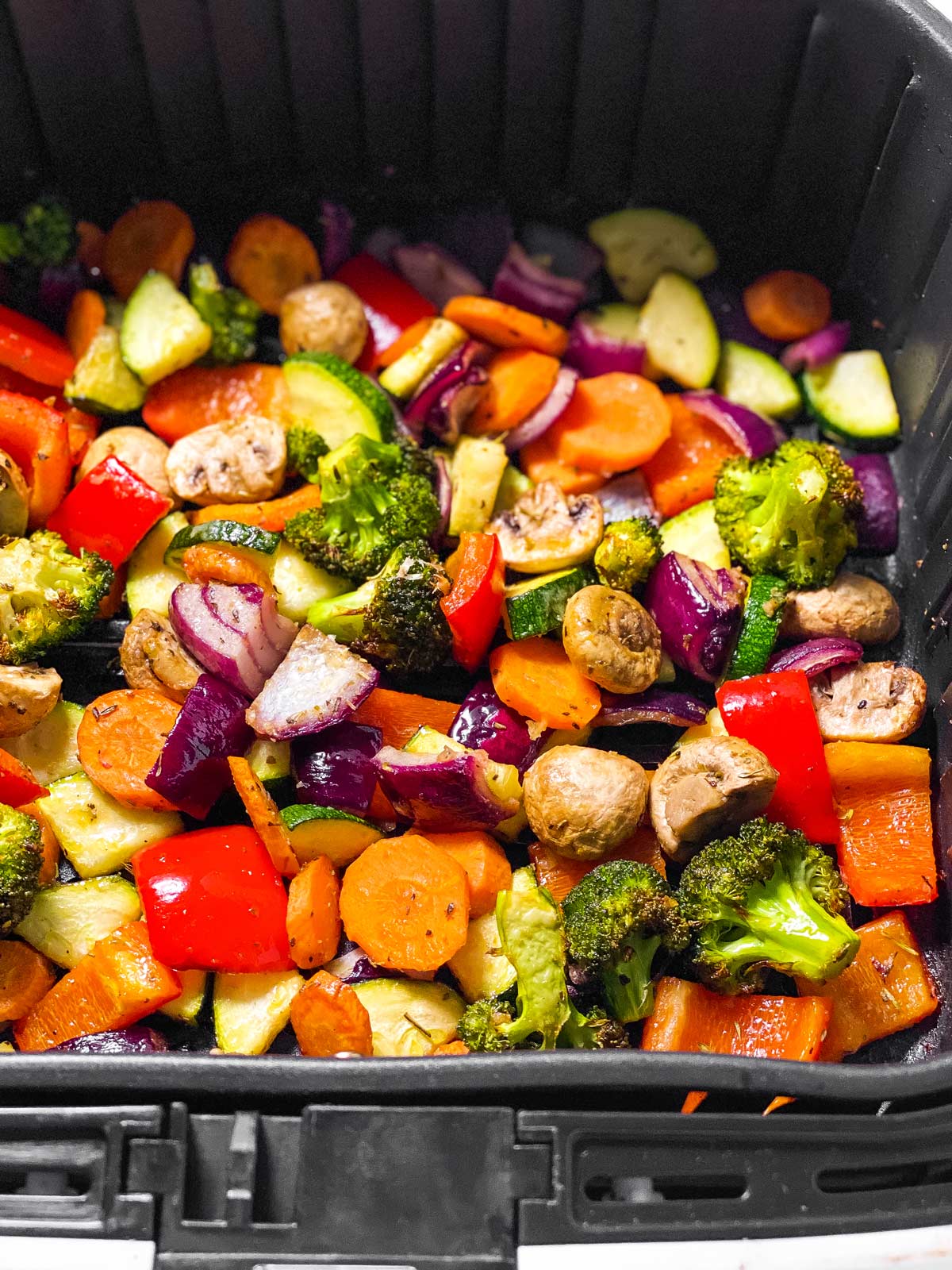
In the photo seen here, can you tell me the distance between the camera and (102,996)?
2078 millimetres

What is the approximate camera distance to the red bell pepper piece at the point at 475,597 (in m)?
2.26

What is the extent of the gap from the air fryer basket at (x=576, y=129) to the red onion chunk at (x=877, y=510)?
0.15 feet

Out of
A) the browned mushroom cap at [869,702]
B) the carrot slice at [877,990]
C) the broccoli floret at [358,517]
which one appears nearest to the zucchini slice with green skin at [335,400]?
the broccoli floret at [358,517]

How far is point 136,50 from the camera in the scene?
2.46 meters

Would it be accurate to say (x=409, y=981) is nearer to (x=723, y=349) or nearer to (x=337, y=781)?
(x=337, y=781)

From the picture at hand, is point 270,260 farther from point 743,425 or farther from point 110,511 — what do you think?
point 743,425

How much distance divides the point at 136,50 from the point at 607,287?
122 cm

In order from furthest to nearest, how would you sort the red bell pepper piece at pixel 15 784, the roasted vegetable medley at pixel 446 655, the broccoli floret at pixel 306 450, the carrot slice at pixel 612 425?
1. the carrot slice at pixel 612 425
2. the broccoli floret at pixel 306 450
3. the red bell pepper piece at pixel 15 784
4. the roasted vegetable medley at pixel 446 655

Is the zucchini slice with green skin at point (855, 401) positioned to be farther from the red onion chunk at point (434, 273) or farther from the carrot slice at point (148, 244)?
the carrot slice at point (148, 244)

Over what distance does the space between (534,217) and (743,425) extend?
2.50 ft

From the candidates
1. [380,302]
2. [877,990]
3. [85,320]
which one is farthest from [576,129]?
[877,990]

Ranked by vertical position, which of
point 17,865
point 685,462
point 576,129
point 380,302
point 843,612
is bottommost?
point 17,865

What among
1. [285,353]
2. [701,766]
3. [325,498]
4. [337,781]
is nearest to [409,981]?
[337,781]

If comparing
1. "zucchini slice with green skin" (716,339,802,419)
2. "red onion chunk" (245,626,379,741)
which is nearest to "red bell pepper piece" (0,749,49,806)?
"red onion chunk" (245,626,379,741)
